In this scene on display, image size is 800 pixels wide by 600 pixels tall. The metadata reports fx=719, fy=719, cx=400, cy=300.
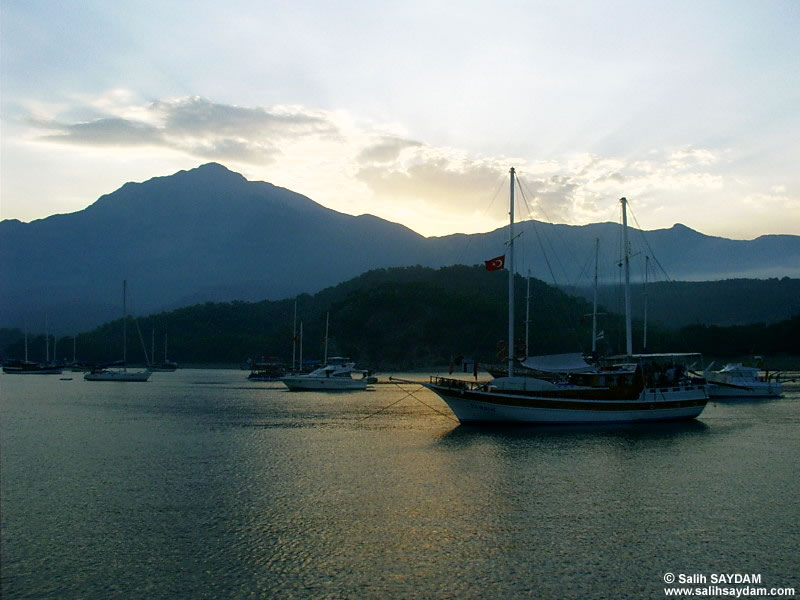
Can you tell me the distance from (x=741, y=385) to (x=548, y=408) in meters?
42.5

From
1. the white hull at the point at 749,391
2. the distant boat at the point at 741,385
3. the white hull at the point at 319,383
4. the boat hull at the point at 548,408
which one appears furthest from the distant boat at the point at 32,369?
the white hull at the point at 749,391

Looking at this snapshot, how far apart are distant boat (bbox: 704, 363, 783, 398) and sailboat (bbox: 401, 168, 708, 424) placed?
30.0 metres

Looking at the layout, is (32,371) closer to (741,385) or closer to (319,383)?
(319,383)

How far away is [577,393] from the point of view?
42.6 m

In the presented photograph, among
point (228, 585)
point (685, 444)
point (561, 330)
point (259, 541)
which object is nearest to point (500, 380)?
point (685, 444)

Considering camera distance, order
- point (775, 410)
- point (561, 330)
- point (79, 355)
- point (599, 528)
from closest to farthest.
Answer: point (599, 528) → point (775, 410) → point (561, 330) → point (79, 355)

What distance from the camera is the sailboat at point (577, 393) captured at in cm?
4169

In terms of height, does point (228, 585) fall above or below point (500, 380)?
below

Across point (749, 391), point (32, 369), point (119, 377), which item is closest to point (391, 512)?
point (749, 391)

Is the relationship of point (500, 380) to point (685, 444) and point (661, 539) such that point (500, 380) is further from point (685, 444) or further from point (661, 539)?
point (661, 539)

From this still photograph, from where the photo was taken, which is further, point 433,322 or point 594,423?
point 433,322

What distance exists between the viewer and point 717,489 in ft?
85.1

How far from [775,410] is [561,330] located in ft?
320

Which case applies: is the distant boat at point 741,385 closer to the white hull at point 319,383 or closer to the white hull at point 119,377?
the white hull at point 319,383
